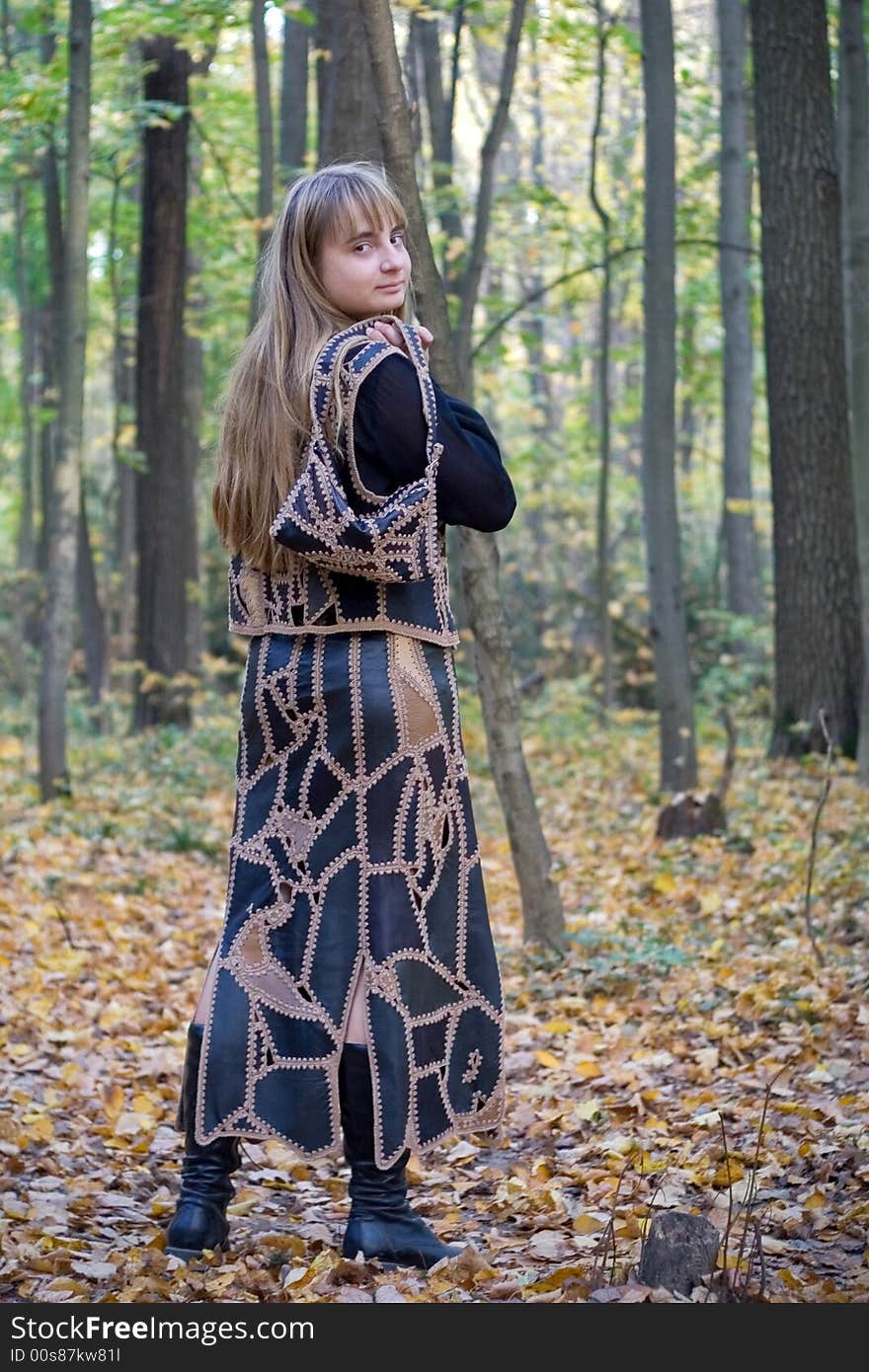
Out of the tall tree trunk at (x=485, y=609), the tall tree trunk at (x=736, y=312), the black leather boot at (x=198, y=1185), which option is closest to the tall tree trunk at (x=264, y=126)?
the tall tree trunk at (x=736, y=312)

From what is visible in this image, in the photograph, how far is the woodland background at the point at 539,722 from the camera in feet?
12.8

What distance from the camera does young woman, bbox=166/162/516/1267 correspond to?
3.26m

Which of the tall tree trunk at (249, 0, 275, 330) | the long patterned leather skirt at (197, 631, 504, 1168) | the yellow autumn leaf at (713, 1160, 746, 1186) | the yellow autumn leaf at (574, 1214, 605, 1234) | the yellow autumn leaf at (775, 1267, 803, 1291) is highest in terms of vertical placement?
the tall tree trunk at (249, 0, 275, 330)

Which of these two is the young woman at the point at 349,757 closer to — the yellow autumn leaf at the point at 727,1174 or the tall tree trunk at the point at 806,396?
the yellow autumn leaf at the point at 727,1174

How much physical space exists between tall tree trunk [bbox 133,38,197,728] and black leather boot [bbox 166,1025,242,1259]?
1110 cm

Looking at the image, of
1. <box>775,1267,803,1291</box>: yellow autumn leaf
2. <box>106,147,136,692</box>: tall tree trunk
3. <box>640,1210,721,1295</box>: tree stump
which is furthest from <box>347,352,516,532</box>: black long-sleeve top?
<box>106,147,136,692</box>: tall tree trunk

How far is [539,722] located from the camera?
14930 millimetres

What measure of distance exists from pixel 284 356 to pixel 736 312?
1281 cm

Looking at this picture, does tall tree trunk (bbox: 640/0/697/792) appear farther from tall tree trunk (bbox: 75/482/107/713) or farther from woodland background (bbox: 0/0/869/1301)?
tall tree trunk (bbox: 75/482/107/713)

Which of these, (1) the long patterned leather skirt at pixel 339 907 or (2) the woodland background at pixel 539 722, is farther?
(2) the woodland background at pixel 539 722

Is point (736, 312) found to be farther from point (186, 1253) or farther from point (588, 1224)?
point (186, 1253)

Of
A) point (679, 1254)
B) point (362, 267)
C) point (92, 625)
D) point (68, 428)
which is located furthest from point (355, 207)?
point (92, 625)

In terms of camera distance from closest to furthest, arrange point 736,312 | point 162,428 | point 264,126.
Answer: point 264,126 < point 162,428 < point 736,312

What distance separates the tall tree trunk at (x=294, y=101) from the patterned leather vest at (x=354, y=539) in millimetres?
10501
